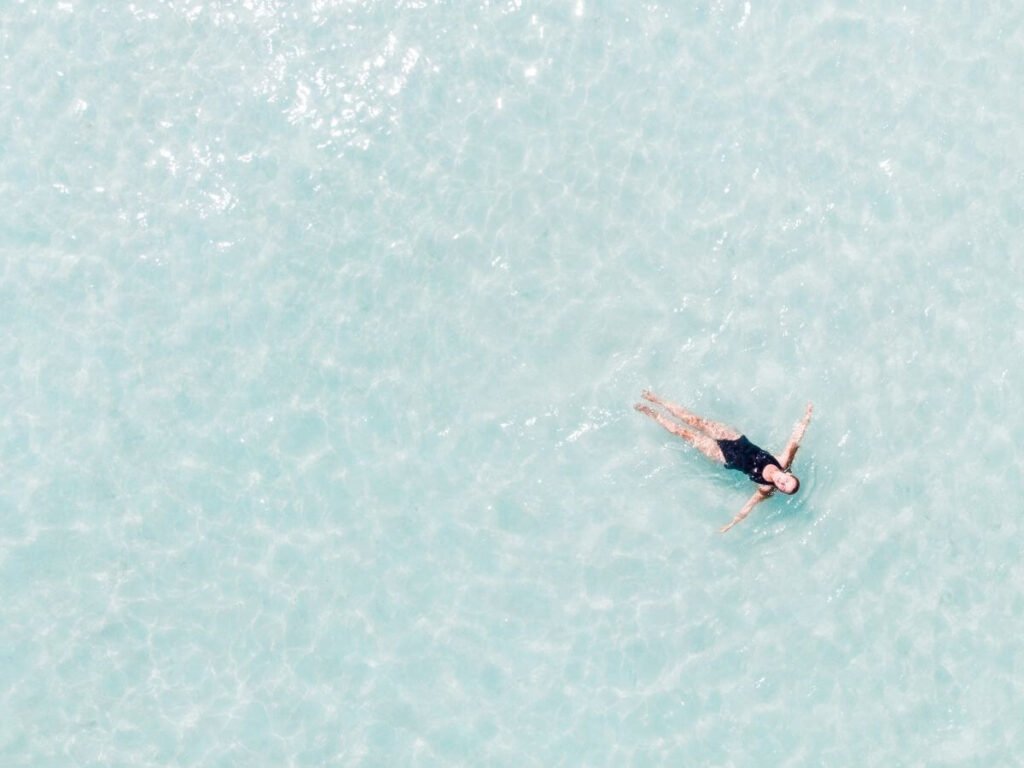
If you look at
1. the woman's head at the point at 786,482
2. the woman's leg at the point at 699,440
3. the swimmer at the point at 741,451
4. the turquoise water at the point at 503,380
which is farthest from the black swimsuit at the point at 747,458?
the turquoise water at the point at 503,380

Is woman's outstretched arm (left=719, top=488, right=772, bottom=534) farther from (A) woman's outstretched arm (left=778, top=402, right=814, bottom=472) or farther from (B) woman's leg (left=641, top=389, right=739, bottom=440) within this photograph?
(B) woman's leg (left=641, top=389, right=739, bottom=440)

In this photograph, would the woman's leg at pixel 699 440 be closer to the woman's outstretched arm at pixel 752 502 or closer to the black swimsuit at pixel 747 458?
the black swimsuit at pixel 747 458

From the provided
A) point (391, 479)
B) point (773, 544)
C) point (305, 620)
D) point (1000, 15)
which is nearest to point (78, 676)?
point (305, 620)

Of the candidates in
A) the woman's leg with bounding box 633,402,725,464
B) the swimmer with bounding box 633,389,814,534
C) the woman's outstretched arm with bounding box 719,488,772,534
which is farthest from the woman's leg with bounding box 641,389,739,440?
the woman's outstretched arm with bounding box 719,488,772,534

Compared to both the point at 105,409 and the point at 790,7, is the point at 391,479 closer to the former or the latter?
the point at 105,409

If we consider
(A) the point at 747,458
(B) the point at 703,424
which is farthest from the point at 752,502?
(B) the point at 703,424

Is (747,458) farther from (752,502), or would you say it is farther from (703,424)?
(703,424)

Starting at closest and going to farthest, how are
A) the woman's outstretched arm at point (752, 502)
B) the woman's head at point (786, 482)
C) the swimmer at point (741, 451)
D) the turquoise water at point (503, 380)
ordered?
the woman's head at point (786, 482) → the swimmer at point (741, 451) → the woman's outstretched arm at point (752, 502) → the turquoise water at point (503, 380)
